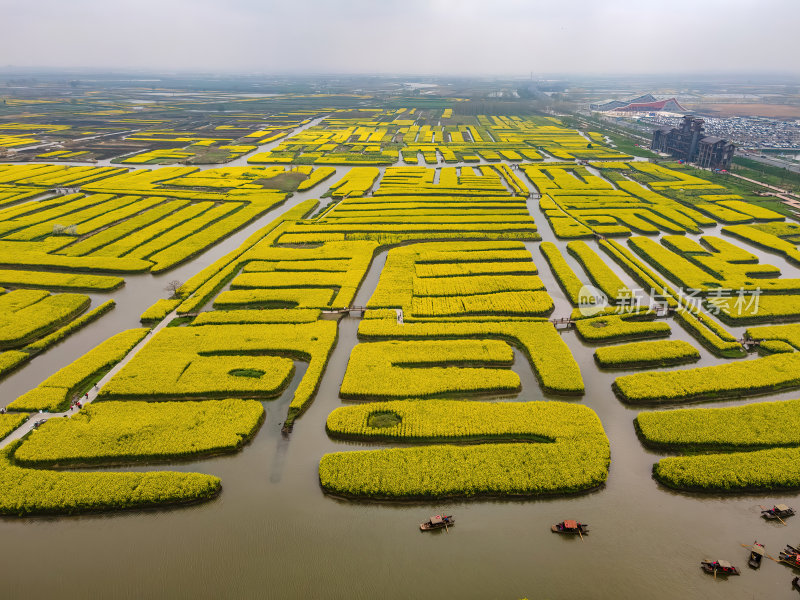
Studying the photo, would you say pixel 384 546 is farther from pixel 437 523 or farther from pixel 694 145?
pixel 694 145

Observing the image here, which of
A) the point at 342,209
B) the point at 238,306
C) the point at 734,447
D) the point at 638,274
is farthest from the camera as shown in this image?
the point at 342,209

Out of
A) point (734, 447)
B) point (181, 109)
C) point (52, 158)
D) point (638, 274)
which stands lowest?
point (734, 447)

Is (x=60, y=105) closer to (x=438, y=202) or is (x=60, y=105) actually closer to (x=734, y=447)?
(x=438, y=202)

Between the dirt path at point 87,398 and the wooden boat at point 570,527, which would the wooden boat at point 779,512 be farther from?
the dirt path at point 87,398

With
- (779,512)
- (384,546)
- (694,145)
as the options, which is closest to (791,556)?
(779,512)

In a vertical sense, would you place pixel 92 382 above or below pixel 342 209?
below

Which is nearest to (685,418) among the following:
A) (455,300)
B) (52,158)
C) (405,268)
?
(455,300)

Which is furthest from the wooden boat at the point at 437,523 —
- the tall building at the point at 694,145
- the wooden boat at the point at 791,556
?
the tall building at the point at 694,145

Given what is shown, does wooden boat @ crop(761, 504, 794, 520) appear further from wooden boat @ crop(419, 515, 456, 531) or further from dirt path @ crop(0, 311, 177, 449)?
dirt path @ crop(0, 311, 177, 449)
